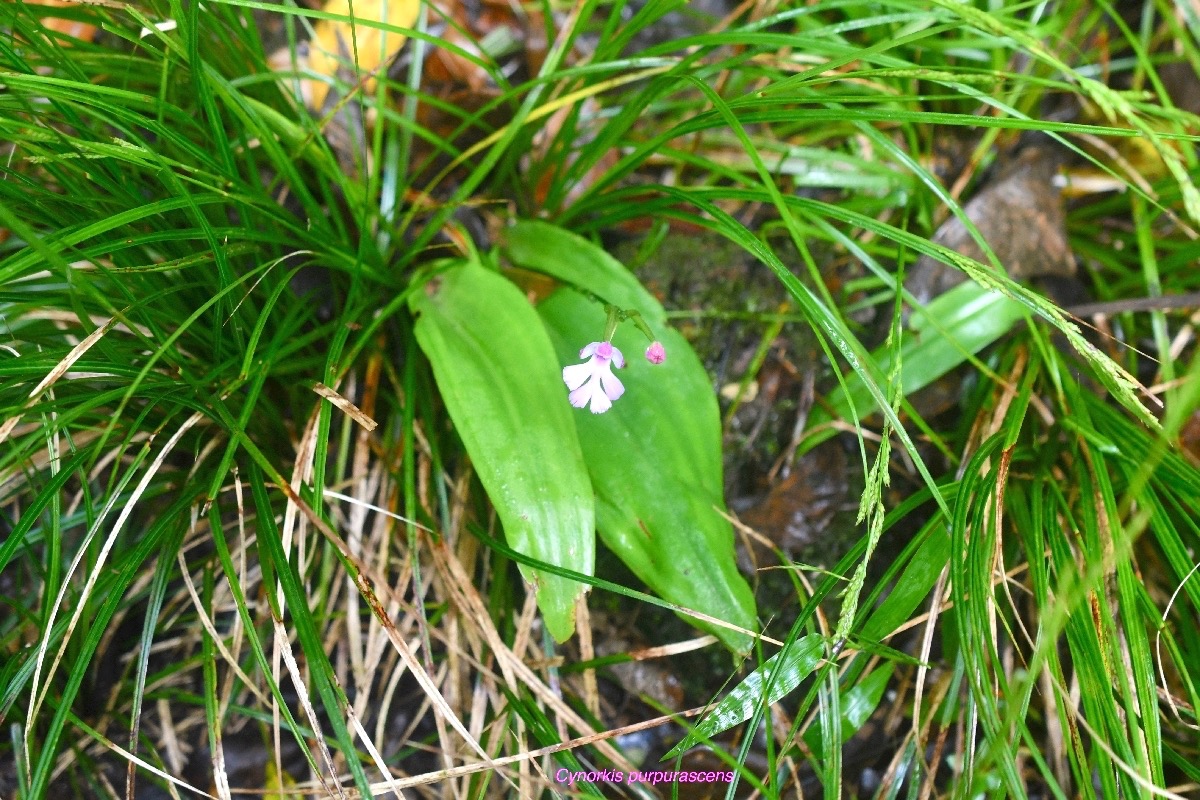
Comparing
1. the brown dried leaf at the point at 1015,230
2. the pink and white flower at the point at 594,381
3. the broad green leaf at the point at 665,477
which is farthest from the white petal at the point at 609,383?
the brown dried leaf at the point at 1015,230

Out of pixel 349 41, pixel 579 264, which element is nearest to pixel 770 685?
pixel 579 264

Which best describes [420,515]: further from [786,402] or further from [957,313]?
[957,313]

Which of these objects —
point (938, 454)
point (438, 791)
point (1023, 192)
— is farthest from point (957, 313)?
point (438, 791)

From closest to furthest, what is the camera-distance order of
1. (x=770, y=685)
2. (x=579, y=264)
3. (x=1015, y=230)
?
(x=770, y=685), (x=579, y=264), (x=1015, y=230)

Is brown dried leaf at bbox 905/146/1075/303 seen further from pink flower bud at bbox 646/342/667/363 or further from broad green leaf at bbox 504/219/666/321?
pink flower bud at bbox 646/342/667/363

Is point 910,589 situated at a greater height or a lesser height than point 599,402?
lesser

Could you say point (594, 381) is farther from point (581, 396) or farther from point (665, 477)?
point (665, 477)

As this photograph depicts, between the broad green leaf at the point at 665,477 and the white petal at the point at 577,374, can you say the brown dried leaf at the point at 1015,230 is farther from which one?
the white petal at the point at 577,374
